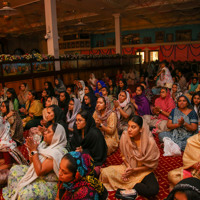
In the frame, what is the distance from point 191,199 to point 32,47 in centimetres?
2077

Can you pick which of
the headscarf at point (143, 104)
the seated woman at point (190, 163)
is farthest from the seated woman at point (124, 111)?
the seated woman at point (190, 163)

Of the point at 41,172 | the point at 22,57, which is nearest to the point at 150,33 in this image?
the point at 22,57

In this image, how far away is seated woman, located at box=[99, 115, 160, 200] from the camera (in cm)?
235

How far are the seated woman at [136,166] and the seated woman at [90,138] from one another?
288 millimetres

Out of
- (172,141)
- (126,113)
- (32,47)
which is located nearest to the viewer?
(172,141)

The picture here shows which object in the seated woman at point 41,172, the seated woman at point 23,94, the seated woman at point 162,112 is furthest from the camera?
the seated woman at point 23,94

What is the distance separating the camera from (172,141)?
11.8 ft

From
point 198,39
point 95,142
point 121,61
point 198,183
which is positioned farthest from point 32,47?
point 198,183

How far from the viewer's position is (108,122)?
3.53 metres

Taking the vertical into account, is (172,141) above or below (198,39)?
below

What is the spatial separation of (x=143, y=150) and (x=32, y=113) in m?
3.34

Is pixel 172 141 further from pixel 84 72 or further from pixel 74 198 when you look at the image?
pixel 84 72

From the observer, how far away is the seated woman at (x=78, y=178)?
160cm

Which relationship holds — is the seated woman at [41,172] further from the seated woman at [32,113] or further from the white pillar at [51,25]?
the white pillar at [51,25]
